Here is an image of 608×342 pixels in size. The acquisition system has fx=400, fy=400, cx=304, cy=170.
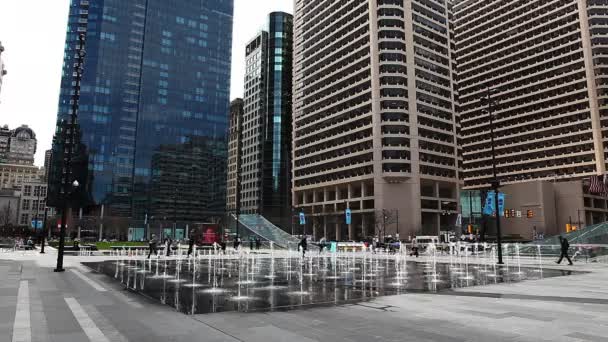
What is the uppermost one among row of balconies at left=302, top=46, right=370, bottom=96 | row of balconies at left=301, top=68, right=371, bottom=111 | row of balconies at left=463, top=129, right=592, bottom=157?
row of balconies at left=302, top=46, right=370, bottom=96

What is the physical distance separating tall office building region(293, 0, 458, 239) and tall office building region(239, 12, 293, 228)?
3267 cm

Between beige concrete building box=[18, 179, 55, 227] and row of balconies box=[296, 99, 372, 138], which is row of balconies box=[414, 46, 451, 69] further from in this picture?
beige concrete building box=[18, 179, 55, 227]

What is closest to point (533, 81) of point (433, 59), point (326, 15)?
point (433, 59)

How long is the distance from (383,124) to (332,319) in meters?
71.5

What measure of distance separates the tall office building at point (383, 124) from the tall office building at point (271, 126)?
107 feet

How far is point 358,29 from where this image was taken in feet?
278

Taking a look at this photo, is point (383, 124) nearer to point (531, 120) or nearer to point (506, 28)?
point (531, 120)

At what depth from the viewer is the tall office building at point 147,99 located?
108 m

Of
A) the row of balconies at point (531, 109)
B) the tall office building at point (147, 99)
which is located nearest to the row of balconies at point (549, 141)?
the row of balconies at point (531, 109)

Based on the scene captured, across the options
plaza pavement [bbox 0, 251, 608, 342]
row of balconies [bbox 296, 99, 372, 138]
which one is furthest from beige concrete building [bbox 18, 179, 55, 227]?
plaza pavement [bbox 0, 251, 608, 342]

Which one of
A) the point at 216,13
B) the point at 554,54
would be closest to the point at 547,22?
the point at 554,54

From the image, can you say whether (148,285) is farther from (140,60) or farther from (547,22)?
(140,60)

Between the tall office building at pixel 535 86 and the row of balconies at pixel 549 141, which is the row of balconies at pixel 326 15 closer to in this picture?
A: the tall office building at pixel 535 86

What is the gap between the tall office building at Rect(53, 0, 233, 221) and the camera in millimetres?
108062
